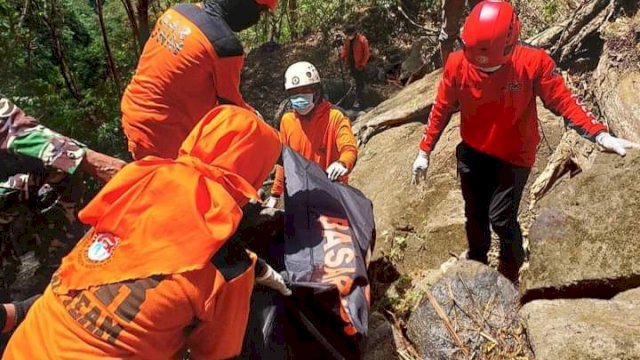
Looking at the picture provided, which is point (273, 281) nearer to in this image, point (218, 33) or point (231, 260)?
point (231, 260)

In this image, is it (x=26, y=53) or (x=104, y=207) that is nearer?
(x=104, y=207)

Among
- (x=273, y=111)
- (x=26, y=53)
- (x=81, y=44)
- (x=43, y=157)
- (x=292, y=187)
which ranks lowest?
(x=273, y=111)

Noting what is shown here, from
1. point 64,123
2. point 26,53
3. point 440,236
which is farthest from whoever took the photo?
point 26,53

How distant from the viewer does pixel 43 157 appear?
257cm

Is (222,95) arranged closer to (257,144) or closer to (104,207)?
(257,144)

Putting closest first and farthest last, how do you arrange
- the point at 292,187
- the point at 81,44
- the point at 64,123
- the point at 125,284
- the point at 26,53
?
the point at 125,284 → the point at 292,187 → the point at 64,123 → the point at 26,53 → the point at 81,44

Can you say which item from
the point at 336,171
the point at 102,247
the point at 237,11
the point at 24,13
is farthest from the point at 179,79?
the point at 24,13

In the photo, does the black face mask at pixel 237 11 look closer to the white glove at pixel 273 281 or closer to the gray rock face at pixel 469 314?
the white glove at pixel 273 281

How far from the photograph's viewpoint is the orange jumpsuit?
3.25 meters

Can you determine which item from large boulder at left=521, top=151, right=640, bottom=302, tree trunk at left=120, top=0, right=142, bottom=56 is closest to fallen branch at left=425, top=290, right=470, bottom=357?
large boulder at left=521, top=151, right=640, bottom=302

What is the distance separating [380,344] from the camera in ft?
10.7

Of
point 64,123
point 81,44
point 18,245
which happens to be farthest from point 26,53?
point 18,245

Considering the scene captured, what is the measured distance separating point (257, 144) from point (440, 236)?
2329 mm

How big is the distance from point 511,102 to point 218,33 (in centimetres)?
154
